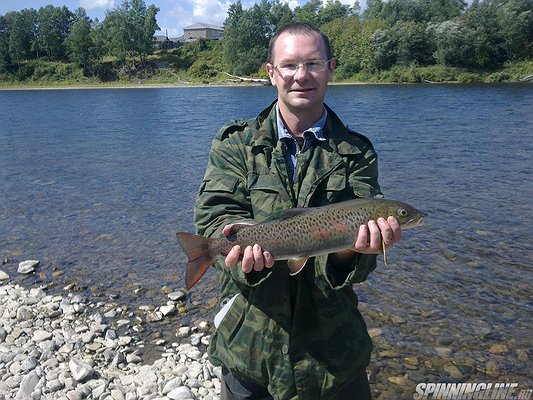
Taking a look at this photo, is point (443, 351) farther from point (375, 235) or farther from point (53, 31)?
point (53, 31)

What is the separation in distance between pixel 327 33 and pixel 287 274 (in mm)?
99658

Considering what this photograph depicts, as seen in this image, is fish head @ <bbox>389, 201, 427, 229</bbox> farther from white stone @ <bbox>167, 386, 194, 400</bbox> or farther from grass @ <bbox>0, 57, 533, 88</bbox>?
grass @ <bbox>0, 57, 533, 88</bbox>

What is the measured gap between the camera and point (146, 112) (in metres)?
43.2

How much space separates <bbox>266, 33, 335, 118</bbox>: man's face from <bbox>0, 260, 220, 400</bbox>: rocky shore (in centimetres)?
367

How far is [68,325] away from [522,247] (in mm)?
8515

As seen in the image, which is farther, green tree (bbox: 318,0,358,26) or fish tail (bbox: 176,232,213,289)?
green tree (bbox: 318,0,358,26)

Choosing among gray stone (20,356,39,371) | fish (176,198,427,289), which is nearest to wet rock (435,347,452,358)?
fish (176,198,427,289)

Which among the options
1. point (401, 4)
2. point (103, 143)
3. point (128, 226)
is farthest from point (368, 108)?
point (401, 4)

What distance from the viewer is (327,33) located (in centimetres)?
9731

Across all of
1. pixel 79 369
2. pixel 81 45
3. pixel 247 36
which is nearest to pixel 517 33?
pixel 247 36

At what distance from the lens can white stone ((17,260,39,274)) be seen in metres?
10.0

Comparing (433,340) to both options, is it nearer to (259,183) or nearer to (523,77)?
(259,183)

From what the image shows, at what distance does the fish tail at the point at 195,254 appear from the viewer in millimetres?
3352

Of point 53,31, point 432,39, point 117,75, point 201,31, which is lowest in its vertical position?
point 117,75
